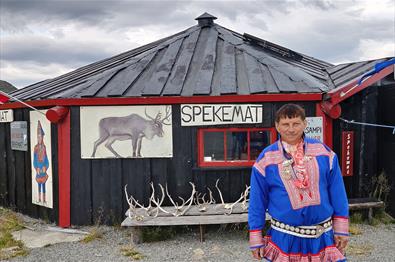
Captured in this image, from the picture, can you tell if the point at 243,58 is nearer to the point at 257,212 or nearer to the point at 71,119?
the point at 71,119

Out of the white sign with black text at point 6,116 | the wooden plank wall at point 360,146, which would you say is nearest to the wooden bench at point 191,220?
the wooden plank wall at point 360,146

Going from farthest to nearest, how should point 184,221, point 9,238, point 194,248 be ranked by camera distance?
point 9,238 → point 184,221 → point 194,248

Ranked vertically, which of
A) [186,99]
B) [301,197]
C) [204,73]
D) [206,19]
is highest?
[206,19]

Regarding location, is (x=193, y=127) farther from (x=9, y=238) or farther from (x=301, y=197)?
(x=301, y=197)

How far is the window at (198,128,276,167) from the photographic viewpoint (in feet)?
24.4

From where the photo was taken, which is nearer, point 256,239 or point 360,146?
point 256,239

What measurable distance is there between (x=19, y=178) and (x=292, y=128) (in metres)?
7.53

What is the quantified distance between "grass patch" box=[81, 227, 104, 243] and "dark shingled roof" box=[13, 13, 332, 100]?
2400 mm

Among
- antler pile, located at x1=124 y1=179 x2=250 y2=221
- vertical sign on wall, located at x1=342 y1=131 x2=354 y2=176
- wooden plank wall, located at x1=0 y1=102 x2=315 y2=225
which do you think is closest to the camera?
antler pile, located at x1=124 y1=179 x2=250 y2=221

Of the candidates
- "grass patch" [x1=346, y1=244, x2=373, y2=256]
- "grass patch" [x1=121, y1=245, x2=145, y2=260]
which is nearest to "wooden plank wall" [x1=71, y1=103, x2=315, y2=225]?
"grass patch" [x1=121, y1=245, x2=145, y2=260]

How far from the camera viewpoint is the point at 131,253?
603 centimetres

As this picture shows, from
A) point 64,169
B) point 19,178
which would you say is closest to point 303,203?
point 64,169

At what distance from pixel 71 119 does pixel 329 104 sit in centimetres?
465

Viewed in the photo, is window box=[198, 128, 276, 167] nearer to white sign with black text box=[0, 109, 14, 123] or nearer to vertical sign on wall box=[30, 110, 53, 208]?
vertical sign on wall box=[30, 110, 53, 208]
